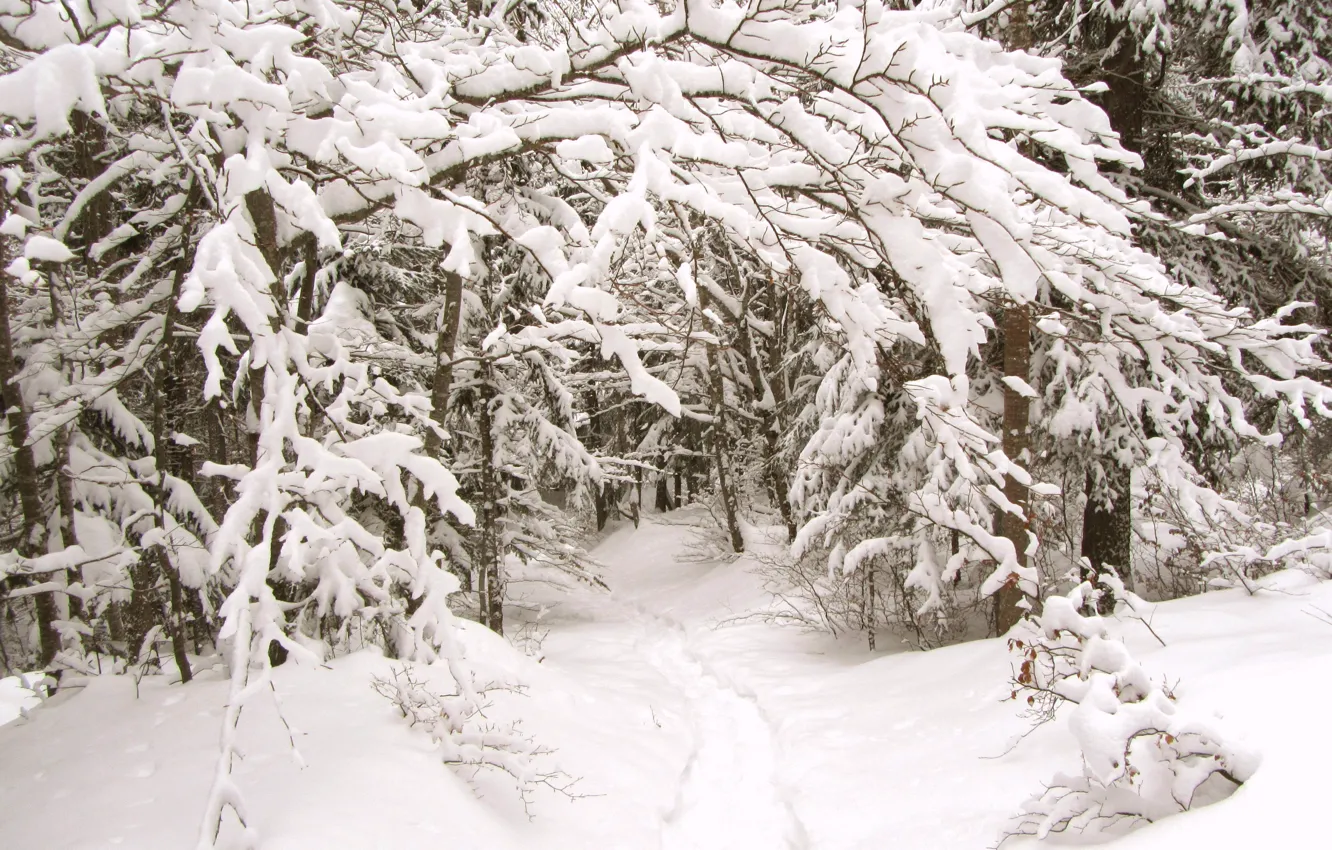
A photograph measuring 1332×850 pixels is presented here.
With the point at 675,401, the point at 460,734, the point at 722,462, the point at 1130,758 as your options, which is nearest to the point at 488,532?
the point at 460,734

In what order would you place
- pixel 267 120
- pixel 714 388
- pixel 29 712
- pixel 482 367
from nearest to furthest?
pixel 267 120 → pixel 29 712 → pixel 482 367 → pixel 714 388

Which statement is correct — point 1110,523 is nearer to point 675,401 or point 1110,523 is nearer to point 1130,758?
point 1130,758

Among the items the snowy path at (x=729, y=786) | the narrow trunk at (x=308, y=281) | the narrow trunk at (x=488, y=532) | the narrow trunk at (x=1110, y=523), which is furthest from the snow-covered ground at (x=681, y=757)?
the narrow trunk at (x=488, y=532)

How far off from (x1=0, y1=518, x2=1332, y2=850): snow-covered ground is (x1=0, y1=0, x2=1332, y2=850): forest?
0.11ft

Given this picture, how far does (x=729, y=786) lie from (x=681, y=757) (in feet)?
1.95

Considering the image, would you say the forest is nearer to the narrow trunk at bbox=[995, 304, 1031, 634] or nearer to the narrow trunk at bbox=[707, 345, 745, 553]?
the narrow trunk at bbox=[995, 304, 1031, 634]

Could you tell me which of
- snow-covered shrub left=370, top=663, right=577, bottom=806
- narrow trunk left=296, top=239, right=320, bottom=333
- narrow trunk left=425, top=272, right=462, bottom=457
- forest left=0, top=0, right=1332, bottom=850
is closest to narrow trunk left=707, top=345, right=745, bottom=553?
forest left=0, top=0, right=1332, bottom=850

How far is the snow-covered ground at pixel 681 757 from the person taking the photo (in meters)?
3.09

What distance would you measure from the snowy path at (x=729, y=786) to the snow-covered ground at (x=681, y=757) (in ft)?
0.07

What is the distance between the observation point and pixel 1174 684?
407 centimetres

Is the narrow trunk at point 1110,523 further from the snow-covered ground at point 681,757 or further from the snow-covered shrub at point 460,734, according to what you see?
the snow-covered shrub at point 460,734

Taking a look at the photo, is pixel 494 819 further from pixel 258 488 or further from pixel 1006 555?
pixel 1006 555

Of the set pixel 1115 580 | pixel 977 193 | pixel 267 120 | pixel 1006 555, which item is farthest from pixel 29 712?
pixel 1115 580

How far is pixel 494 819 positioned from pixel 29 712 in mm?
2731
